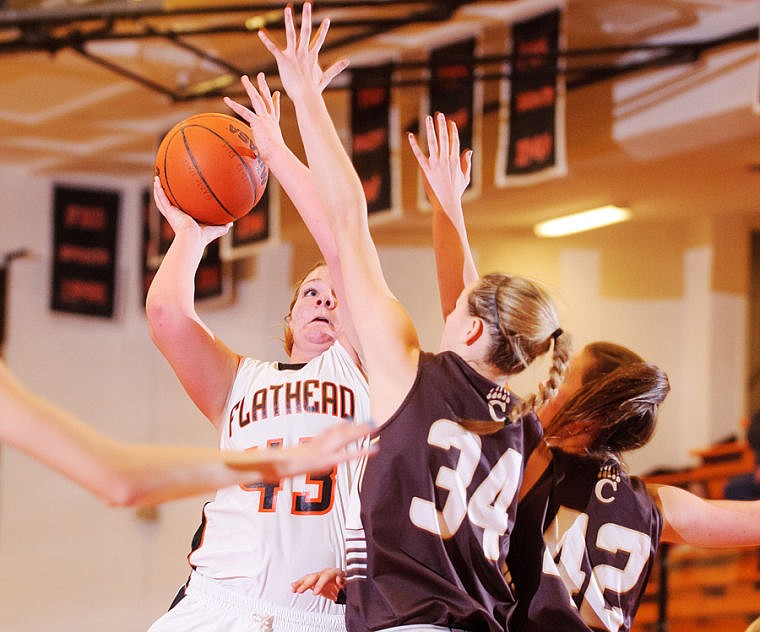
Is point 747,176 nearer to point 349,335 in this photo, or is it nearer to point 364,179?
point 364,179

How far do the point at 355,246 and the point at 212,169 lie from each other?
0.90m

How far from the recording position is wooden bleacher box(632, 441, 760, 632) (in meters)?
7.66

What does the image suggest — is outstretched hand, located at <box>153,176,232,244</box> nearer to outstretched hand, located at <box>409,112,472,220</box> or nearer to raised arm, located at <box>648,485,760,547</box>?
outstretched hand, located at <box>409,112,472,220</box>

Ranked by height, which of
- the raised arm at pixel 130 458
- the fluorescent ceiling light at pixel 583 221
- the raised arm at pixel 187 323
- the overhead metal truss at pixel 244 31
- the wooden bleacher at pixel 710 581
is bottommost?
the wooden bleacher at pixel 710 581

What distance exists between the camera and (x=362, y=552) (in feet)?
7.59

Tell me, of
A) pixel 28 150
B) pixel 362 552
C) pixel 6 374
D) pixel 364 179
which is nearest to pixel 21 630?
pixel 28 150

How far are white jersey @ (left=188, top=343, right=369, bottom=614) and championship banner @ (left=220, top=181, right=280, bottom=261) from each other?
5244 mm

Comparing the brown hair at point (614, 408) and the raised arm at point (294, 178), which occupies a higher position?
the raised arm at point (294, 178)

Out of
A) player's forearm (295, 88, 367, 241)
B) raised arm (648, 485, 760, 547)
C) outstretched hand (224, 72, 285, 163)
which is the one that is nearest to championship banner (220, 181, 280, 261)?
outstretched hand (224, 72, 285, 163)

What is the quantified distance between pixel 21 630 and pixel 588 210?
664 cm

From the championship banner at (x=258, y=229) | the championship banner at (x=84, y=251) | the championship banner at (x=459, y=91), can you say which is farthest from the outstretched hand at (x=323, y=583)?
the championship banner at (x=84, y=251)

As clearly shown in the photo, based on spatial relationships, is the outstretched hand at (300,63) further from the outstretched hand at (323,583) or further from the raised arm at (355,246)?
the outstretched hand at (323,583)

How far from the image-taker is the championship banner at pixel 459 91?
7168 mm

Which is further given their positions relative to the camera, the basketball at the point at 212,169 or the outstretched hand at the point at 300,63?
the basketball at the point at 212,169
